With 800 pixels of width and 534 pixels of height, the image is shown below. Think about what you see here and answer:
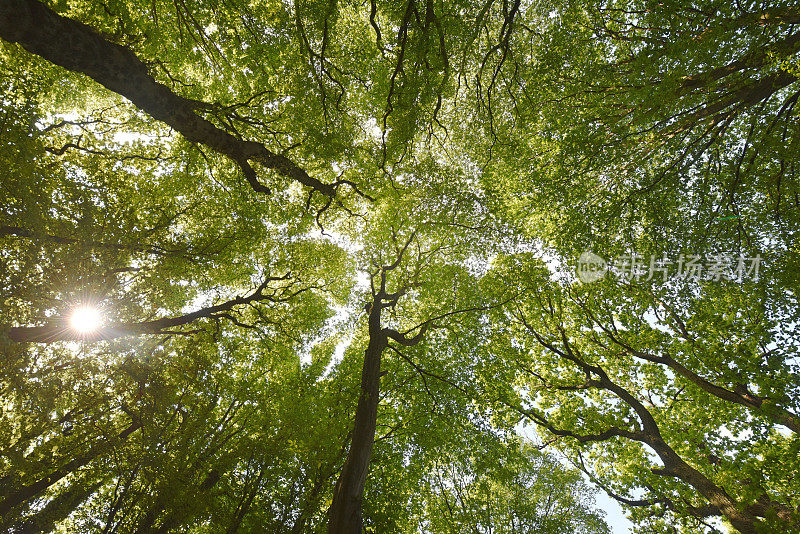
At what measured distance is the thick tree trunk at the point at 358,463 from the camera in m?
5.68

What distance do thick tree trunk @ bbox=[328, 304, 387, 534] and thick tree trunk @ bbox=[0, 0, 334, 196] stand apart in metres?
5.48

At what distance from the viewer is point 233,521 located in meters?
7.65

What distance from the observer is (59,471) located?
25.3 feet

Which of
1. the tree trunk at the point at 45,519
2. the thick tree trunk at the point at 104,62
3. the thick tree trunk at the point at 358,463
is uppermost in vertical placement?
the thick tree trunk at the point at 104,62

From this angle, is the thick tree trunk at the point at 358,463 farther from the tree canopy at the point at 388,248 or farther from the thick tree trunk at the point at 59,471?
the thick tree trunk at the point at 59,471

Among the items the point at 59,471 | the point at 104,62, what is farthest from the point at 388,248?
the point at 59,471

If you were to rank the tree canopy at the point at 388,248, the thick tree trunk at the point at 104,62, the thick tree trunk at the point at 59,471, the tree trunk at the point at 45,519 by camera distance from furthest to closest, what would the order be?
the tree trunk at the point at 45,519
the thick tree trunk at the point at 59,471
the tree canopy at the point at 388,248
the thick tree trunk at the point at 104,62

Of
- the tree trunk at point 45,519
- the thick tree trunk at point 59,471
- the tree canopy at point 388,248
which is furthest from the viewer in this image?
the tree trunk at point 45,519

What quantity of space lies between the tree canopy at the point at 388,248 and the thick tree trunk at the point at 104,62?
0.13 ft

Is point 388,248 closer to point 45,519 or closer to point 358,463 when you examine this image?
point 358,463

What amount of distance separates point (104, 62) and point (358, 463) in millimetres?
7841

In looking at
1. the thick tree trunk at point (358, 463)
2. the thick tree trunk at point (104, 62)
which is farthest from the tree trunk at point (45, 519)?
the thick tree trunk at point (104, 62)

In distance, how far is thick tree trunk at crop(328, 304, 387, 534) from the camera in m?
5.68

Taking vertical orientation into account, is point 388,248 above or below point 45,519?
above
